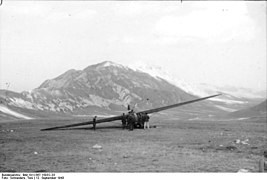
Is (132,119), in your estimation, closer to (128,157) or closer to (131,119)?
(131,119)

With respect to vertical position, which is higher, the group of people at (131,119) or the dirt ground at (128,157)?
the group of people at (131,119)

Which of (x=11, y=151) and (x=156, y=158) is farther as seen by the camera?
(x=11, y=151)

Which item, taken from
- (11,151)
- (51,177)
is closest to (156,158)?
(51,177)

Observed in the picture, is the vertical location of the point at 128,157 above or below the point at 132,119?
below

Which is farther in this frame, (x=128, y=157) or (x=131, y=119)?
(x=131, y=119)

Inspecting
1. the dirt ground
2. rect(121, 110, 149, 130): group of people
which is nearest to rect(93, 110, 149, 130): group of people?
rect(121, 110, 149, 130): group of people

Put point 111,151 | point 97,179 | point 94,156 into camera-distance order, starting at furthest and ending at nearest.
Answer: point 111,151 < point 94,156 < point 97,179

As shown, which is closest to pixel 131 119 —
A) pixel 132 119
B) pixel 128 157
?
pixel 132 119

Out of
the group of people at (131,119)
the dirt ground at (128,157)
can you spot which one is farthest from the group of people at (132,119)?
the dirt ground at (128,157)

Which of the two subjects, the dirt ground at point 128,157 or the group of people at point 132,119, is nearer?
the dirt ground at point 128,157

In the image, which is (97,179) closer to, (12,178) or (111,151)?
(12,178)

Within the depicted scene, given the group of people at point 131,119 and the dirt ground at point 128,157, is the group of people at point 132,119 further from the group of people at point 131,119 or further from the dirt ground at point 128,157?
the dirt ground at point 128,157
